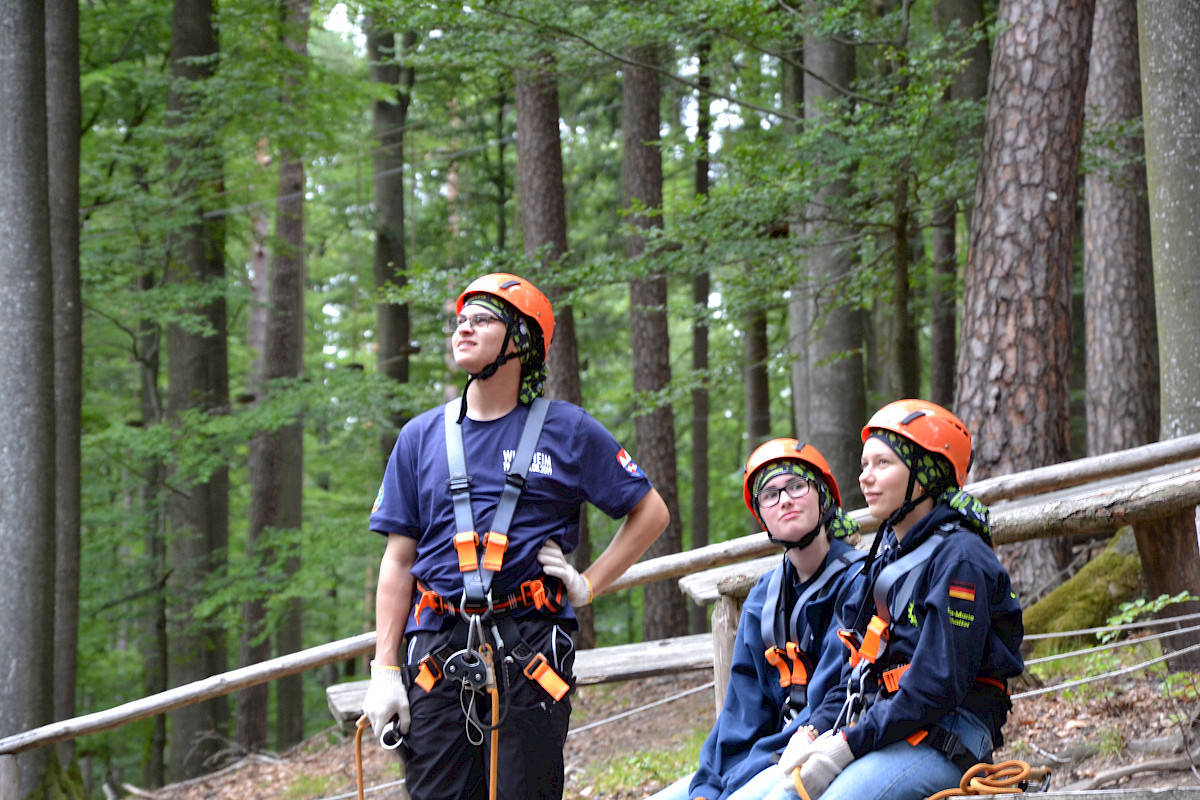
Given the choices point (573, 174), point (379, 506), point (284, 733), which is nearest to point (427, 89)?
point (573, 174)

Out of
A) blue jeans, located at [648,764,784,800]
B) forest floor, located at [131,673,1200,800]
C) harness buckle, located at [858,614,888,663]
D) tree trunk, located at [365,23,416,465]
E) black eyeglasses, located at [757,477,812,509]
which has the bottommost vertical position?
forest floor, located at [131,673,1200,800]

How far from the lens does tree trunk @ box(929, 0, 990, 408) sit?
35.7 ft

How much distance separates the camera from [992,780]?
2.69 m

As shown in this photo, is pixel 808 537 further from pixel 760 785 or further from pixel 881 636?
pixel 760 785

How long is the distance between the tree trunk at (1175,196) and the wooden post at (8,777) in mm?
6840

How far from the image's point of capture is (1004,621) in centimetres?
285

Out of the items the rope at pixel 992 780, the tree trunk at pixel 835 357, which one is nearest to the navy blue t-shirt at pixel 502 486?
the rope at pixel 992 780

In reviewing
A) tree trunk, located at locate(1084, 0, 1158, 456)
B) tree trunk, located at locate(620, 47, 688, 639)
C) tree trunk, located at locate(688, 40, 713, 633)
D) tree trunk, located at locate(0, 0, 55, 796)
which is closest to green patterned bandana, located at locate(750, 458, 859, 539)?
tree trunk, located at locate(0, 0, 55, 796)

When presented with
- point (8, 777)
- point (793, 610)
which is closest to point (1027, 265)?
point (793, 610)

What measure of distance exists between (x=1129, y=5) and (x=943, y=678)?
8.84 meters

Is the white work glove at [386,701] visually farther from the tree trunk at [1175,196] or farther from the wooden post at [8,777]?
the tree trunk at [1175,196]

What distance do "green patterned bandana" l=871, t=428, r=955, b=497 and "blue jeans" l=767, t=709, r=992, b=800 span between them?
65cm

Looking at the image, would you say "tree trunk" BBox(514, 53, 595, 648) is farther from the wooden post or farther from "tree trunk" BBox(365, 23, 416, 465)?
the wooden post

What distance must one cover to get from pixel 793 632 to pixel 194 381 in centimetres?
1223
